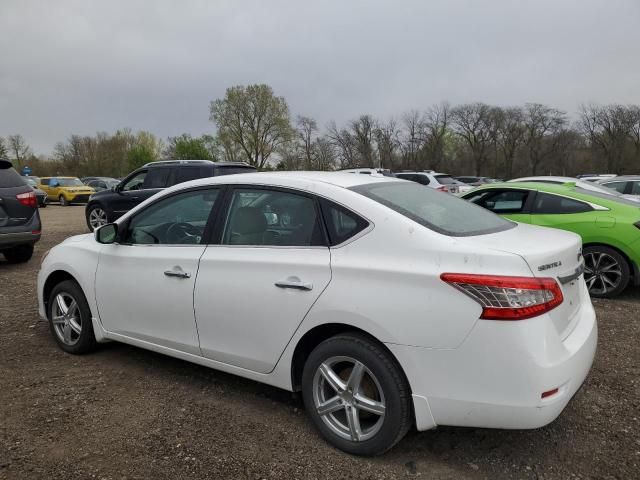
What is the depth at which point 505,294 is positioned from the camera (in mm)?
2277

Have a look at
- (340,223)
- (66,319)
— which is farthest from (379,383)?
(66,319)

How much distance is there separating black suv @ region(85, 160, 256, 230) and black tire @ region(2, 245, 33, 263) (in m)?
3.01

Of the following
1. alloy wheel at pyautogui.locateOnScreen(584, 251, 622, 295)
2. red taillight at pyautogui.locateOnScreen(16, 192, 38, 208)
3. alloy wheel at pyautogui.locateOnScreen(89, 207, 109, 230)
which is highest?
red taillight at pyautogui.locateOnScreen(16, 192, 38, 208)

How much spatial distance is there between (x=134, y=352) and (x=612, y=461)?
3707 mm

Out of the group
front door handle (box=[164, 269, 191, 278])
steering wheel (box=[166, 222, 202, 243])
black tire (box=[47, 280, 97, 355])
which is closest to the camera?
front door handle (box=[164, 269, 191, 278])

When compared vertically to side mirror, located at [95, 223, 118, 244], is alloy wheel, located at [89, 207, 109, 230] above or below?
below

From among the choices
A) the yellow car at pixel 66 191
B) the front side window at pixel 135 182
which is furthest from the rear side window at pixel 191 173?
the yellow car at pixel 66 191

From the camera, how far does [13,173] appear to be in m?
7.84

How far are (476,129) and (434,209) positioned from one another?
74372 mm

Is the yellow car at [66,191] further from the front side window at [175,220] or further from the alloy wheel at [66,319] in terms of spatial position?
the front side window at [175,220]

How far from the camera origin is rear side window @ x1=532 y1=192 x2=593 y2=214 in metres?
6.24

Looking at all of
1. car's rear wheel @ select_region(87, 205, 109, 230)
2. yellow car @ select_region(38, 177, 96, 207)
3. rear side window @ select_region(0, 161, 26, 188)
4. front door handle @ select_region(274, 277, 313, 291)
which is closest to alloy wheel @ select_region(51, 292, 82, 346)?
front door handle @ select_region(274, 277, 313, 291)

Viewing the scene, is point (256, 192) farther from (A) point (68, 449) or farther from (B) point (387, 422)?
(A) point (68, 449)

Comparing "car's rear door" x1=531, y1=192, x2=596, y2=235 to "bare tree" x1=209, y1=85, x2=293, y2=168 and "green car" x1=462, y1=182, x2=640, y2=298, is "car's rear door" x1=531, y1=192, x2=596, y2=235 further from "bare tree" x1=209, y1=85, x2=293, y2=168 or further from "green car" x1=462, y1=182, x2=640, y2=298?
"bare tree" x1=209, y1=85, x2=293, y2=168
